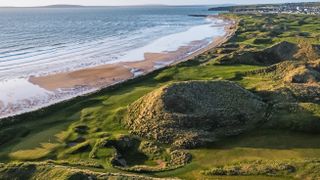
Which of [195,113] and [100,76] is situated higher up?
[195,113]

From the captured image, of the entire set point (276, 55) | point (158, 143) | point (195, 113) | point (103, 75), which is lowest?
point (103, 75)

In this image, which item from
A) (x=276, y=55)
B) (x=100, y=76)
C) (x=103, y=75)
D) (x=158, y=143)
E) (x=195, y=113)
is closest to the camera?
(x=158, y=143)

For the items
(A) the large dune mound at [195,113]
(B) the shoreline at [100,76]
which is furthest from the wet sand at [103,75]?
(A) the large dune mound at [195,113]

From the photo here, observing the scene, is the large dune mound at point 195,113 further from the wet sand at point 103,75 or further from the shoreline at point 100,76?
the wet sand at point 103,75

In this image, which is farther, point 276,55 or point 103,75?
point 103,75

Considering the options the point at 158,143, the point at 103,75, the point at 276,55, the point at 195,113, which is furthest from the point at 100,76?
the point at 158,143

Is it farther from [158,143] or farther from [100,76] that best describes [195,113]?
[100,76]

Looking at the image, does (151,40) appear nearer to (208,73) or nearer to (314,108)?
(208,73)

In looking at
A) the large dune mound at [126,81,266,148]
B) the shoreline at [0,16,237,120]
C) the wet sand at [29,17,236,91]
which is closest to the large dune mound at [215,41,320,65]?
the shoreline at [0,16,237,120]
